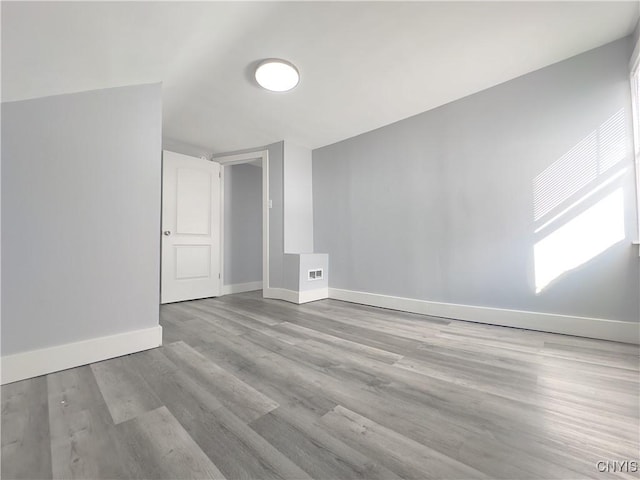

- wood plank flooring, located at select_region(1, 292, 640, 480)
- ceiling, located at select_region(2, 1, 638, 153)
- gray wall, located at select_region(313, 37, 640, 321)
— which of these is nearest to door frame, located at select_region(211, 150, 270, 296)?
ceiling, located at select_region(2, 1, 638, 153)

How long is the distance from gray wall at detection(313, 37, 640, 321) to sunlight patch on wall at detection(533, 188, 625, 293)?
0.03 metres

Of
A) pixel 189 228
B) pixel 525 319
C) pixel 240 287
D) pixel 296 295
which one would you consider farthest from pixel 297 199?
pixel 525 319

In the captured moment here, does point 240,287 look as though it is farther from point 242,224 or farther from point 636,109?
point 636,109

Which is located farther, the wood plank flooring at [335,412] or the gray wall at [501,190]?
the gray wall at [501,190]

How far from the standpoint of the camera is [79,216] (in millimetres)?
1559

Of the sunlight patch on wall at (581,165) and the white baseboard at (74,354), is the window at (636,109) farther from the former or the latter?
the white baseboard at (74,354)

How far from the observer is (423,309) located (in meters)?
2.66

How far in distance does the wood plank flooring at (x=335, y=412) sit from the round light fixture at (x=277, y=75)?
2190mm

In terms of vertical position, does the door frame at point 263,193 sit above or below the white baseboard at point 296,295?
above

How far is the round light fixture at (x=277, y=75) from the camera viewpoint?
2.00 metres

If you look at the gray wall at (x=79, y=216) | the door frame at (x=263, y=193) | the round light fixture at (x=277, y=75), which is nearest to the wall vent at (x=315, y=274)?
the door frame at (x=263, y=193)

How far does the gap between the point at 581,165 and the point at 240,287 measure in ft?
14.0

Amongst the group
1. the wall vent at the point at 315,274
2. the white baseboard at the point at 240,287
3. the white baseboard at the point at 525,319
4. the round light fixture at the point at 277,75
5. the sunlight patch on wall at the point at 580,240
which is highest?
the round light fixture at the point at 277,75

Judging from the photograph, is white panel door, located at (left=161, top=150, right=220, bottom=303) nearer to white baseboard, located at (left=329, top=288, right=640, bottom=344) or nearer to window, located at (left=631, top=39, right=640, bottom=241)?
white baseboard, located at (left=329, top=288, right=640, bottom=344)
